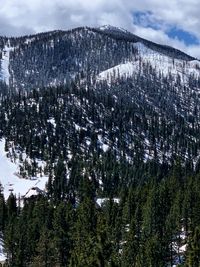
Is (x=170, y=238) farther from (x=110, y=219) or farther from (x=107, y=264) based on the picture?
(x=107, y=264)

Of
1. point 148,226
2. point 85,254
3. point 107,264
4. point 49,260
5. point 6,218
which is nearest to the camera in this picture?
point 107,264

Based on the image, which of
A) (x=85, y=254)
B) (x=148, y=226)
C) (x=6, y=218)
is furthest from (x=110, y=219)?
(x=85, y=254)

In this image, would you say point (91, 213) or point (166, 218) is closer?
point (91, 213)

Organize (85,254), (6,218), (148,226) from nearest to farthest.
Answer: (85,254) < (148,226) < (6,218)

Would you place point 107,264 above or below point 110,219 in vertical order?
below

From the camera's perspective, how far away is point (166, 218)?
120 meters

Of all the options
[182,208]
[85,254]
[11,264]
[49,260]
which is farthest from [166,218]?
[85,254]

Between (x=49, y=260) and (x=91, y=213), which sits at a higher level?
(x=91, y=213)

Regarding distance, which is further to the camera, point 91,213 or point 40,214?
point 40,214

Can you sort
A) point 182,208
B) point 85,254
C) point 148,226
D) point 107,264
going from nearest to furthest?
point 107,264 → point 85,254 → point 148,226 → point 182,208

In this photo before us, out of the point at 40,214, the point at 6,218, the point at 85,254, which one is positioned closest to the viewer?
the point at 85,254

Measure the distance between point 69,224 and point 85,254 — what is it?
36780 millimetres

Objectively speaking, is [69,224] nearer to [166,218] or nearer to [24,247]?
[24,247]

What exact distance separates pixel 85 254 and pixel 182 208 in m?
53.6
